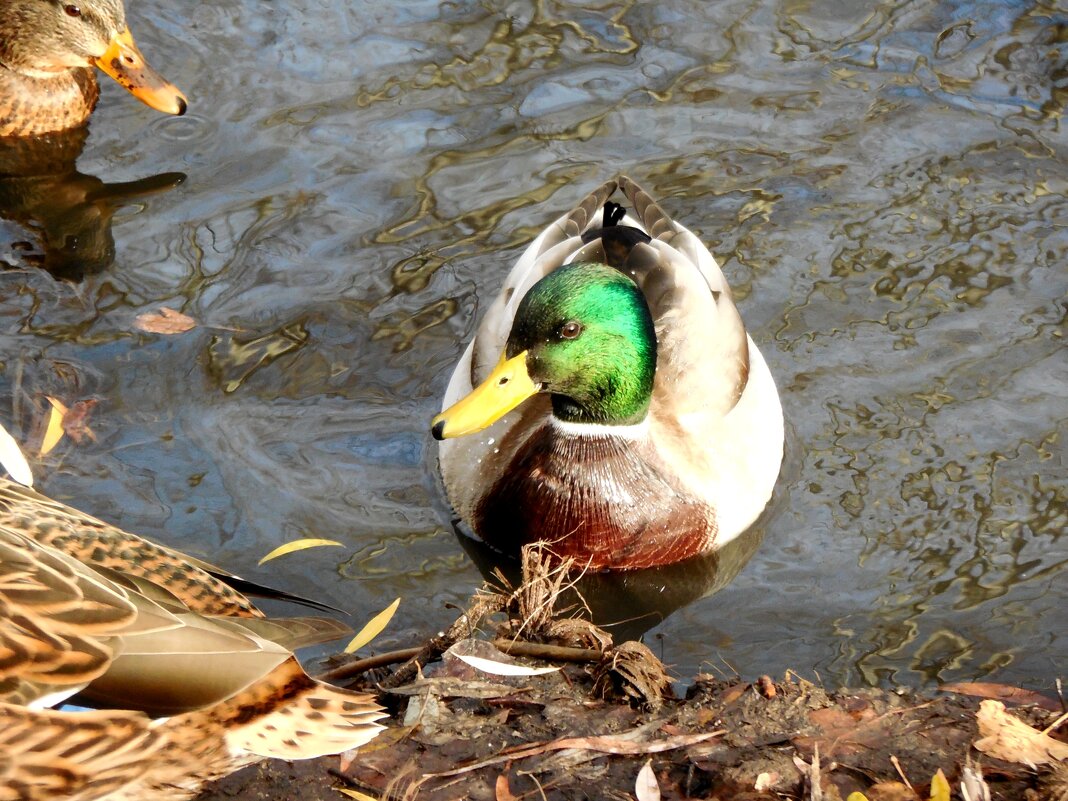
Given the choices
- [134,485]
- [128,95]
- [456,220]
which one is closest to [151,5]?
[128,95]

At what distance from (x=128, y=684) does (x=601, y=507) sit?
2726 millimetres

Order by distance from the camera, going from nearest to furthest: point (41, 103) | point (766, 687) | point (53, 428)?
1. point (766, 687)
2. point (53, 428)
3. point (41, 103)

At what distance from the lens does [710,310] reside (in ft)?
19.4

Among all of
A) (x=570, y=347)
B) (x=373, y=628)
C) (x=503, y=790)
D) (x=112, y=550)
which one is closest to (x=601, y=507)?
(x=570, y=347)

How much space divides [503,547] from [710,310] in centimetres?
127

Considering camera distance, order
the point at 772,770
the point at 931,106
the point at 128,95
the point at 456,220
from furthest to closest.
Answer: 1. the point at 128,95
2. the point at 931,106
3. the point at 456,220
4. the point at 772,770

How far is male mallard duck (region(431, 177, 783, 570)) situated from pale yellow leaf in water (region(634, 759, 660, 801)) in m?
1.66

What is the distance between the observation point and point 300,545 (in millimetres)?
5508

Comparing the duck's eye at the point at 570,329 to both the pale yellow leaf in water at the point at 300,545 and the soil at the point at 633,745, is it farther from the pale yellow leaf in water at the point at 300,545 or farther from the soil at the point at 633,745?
the soil at the point at 633,745

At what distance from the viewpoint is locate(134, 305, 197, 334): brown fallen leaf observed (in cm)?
652

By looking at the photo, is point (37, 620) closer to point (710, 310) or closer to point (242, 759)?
point (242, 759)

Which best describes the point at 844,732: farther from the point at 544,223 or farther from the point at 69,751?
the point at 544,223

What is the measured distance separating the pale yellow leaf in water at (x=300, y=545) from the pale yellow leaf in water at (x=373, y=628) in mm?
436

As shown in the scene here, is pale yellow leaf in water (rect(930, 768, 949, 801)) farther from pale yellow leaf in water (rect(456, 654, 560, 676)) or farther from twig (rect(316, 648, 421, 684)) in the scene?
twig (rect(316, 648, 421, 684))
